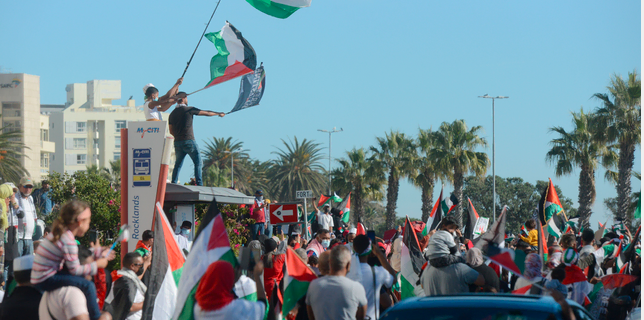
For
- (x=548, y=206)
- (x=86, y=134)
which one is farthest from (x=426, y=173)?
(x=86, y=134)

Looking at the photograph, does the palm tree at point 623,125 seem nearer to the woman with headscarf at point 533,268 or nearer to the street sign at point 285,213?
the street sign at point 285,213

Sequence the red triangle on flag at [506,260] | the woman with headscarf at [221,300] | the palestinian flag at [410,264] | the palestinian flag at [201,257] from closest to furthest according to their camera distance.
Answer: the woman with headscarf at [221,300]
the palestinian flag at [201,257]
the red triangle on flag at [506,260]
the palestinian flag at [410,264]

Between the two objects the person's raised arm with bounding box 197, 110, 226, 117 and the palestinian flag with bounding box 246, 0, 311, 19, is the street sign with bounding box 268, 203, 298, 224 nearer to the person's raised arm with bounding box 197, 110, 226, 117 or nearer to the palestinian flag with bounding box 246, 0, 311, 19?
the person's raised arm with bounding box 197, 110, 226, 117

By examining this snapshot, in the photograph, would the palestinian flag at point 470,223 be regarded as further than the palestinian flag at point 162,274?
Yes

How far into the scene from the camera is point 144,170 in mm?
11625

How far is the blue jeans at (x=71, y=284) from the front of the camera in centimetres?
438

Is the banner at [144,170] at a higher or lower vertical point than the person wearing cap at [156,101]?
lower

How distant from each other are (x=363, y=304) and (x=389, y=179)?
142ft

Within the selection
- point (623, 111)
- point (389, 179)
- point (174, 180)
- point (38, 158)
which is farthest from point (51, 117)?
point (174, 180)

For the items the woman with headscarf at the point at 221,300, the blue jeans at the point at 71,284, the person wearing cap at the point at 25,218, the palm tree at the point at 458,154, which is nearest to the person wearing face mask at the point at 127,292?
the woman with headscarf at the point at 221,300

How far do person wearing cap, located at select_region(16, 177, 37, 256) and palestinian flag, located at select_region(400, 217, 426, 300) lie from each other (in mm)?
6194

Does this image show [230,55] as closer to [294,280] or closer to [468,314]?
[294,280]

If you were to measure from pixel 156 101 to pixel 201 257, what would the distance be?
8124 millimetres

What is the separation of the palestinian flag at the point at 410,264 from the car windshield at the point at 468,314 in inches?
153
